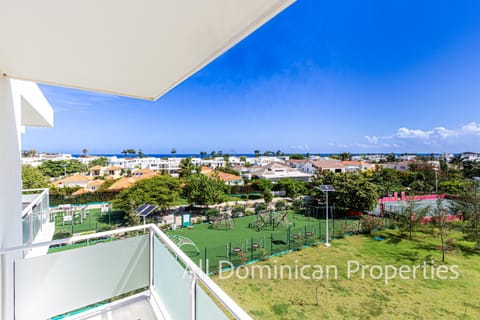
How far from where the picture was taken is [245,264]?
7.52m

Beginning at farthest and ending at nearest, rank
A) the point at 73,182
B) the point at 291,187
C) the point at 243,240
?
the point at 291,187 → the point at 73,182 → the point at 243,240

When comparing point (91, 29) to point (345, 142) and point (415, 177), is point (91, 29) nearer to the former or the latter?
point (415, 177)

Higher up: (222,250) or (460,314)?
(222,250)

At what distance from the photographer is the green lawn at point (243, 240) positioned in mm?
7637

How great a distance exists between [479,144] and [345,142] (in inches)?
1054

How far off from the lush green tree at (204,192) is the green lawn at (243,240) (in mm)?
2862

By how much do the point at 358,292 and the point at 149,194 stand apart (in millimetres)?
11919

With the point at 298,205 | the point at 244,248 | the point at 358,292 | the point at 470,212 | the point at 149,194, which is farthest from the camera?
the point at 298,205

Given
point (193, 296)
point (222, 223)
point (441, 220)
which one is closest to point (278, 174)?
point (222, 223)

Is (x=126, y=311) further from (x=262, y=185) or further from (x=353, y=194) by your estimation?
(x=262, y=185)

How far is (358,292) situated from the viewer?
21.2ft

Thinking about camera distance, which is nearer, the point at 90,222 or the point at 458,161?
the point at 90,222

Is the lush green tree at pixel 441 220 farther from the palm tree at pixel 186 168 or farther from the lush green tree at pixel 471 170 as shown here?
the palm tree at pixel 186 168

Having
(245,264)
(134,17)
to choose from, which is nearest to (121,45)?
(134,17)
